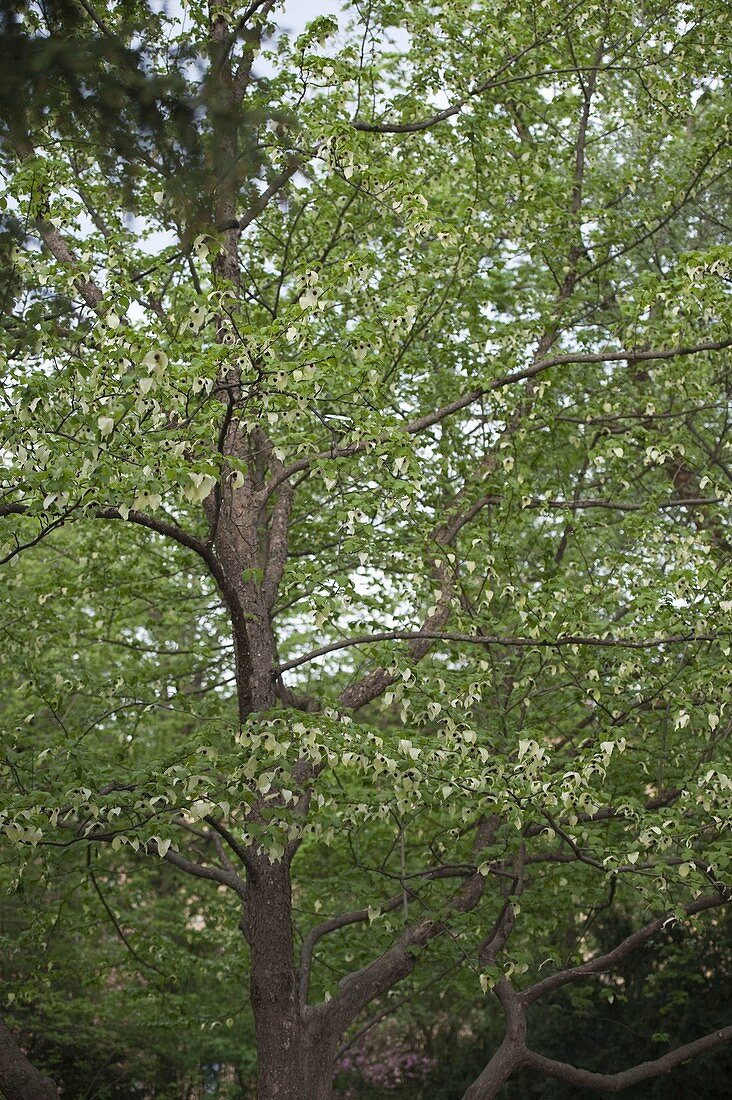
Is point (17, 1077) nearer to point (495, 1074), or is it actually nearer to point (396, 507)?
point (495, 1074)

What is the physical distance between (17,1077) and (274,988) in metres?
1.83

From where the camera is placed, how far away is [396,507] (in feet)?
31.1

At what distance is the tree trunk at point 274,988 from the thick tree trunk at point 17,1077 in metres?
1.50

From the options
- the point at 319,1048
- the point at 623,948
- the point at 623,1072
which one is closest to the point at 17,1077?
the point at 319,1048

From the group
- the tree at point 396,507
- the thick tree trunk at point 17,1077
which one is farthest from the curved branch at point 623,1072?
the thick tree trunk at point 17,1077

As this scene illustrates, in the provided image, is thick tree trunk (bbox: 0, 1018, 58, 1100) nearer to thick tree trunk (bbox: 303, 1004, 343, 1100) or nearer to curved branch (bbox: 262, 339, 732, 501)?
thick tree trunk (bbox: 303, 1004, 343, 1100)

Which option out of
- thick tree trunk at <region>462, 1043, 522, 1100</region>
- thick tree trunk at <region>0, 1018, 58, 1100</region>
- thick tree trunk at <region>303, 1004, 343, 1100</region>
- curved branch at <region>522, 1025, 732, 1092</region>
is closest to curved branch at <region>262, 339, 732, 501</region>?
thick tree trunk at <region>303, 1004, 343, 1100</region>

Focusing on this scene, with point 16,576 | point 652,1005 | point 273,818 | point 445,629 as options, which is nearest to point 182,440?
point 273,818

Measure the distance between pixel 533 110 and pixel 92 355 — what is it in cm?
643

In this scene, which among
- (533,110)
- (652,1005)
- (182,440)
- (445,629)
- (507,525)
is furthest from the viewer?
(652,1005)

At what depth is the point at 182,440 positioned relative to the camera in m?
6.21

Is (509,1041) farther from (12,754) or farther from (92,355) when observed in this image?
(92,355)

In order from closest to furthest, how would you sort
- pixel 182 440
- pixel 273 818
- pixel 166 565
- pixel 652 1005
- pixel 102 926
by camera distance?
1. pixel 182 440
2. pixel 273 818
3. pixel 166 565
4. pixel 652 1005
5. pixel 102 926

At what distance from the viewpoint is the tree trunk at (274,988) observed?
7898 millimetres
